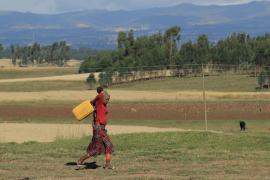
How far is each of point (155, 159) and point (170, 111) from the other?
90.5 feet

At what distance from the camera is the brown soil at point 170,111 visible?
140 feet

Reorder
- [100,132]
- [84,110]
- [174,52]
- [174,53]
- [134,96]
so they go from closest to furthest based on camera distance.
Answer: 1. [100,132]
2. [84,110]
3. [134,96]
4. [174,53]
5. [174,52]

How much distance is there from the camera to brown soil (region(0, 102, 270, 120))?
42.6 m

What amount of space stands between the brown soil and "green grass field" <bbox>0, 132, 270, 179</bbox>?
17586 mm

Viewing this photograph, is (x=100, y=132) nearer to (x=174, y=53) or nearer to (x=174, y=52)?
(x=174, y=53)

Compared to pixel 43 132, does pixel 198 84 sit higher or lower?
higher

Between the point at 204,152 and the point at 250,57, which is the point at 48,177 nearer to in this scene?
the point at 204,152

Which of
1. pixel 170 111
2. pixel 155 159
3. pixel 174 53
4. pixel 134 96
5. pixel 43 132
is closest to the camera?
pixel 155 159

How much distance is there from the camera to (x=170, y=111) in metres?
45.7

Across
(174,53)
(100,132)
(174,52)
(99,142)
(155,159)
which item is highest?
(174,52)

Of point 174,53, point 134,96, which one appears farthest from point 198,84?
point 174,53

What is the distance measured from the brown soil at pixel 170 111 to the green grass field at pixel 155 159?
17.6 metres

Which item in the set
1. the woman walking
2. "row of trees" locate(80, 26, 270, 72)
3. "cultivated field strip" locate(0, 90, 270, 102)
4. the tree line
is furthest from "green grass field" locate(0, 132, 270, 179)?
"row of trees" locate(80, 26, 270, 72)

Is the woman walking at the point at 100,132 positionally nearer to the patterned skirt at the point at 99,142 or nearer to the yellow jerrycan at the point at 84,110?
the patterned skirt at the point at 99,142
